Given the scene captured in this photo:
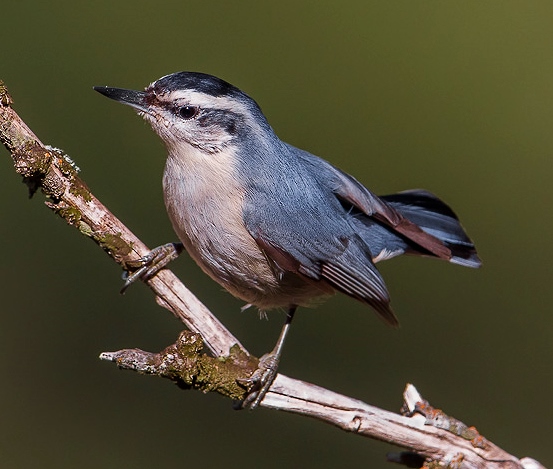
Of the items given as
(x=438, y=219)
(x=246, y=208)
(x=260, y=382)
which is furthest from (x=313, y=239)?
(x=438, y=219)

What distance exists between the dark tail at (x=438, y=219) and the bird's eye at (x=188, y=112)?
76 centimetres

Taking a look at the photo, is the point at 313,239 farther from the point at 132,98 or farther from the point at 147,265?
the point at 132,98

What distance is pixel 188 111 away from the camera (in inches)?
81.3

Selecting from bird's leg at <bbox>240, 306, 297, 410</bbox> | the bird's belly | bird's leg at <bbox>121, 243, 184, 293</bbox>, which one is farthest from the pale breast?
bird's leg at <bbox>240, 306, 297, 410</bbox>


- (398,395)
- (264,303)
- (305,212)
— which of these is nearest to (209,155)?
(305,212)

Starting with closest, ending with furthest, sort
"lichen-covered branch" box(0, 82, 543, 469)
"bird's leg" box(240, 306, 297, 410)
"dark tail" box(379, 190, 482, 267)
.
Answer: "lichen-covered branch" box(0, 82, 543, 469), "bird's leg" box(240, 306, 297, 410), "dark tail" box(379, 190, 482, 267)

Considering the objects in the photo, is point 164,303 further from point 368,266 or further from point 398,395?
point 398,395

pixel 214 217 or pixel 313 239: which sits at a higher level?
pixel 214 217

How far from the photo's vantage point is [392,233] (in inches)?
95.4

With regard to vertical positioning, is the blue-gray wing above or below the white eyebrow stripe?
below

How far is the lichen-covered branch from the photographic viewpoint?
1.76 m

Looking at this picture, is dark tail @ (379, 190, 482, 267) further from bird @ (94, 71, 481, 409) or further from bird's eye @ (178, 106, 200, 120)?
bird's eye @ (178, 106, 200, 120)

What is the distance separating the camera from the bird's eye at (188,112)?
2.05 metres

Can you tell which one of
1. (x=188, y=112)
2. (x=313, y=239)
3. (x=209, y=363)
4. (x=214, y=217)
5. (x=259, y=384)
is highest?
(x=188, y=112)
